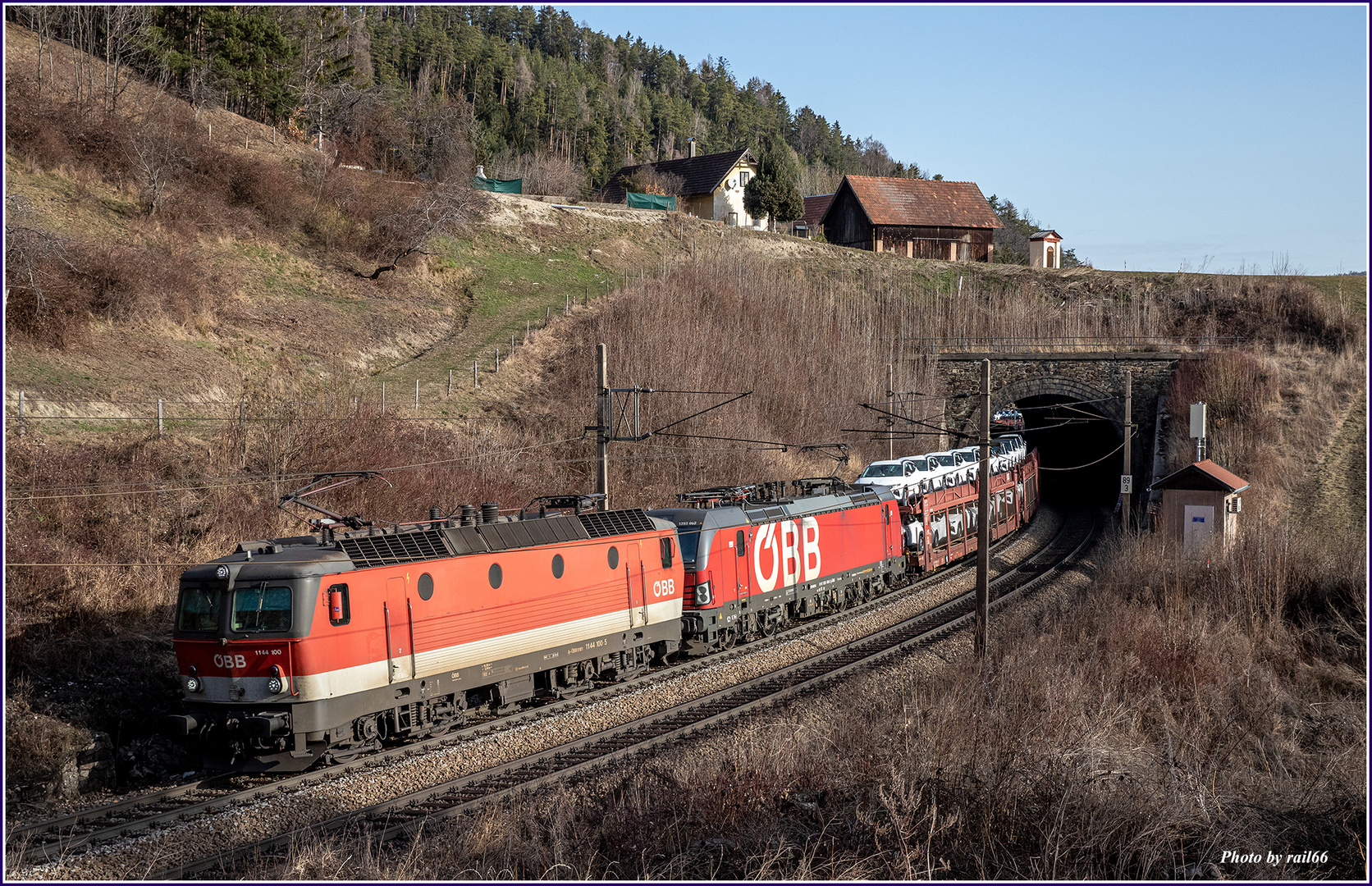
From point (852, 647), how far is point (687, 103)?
138781 mm

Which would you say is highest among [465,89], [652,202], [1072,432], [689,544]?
[465,89]

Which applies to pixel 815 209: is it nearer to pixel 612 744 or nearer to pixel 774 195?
pixel 774 195

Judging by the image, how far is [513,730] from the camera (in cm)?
1538

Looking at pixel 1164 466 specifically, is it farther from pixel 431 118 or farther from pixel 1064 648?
pixel 431 118

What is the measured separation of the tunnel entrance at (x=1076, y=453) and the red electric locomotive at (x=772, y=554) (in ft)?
99.0

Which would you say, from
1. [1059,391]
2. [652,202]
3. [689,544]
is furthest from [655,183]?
[689,544]

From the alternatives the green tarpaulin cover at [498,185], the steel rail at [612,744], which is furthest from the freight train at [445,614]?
the green tarpaulin cover at [498,185]

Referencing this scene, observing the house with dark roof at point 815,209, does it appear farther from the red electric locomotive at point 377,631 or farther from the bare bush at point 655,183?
the red electric locomotive at point 377,631

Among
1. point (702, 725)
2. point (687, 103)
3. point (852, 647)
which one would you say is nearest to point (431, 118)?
point (852, 647)

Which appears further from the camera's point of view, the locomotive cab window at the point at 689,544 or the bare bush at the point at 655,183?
the bare bush at the point at 655,183

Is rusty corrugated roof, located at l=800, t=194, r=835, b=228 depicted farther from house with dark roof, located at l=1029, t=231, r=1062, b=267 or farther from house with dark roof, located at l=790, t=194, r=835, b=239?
house with dark roof, located at l=1029, t=231, r=1062, b=267

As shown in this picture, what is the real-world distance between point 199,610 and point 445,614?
11.4 ft

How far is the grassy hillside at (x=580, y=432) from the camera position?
1216 cm

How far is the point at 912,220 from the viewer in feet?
254
